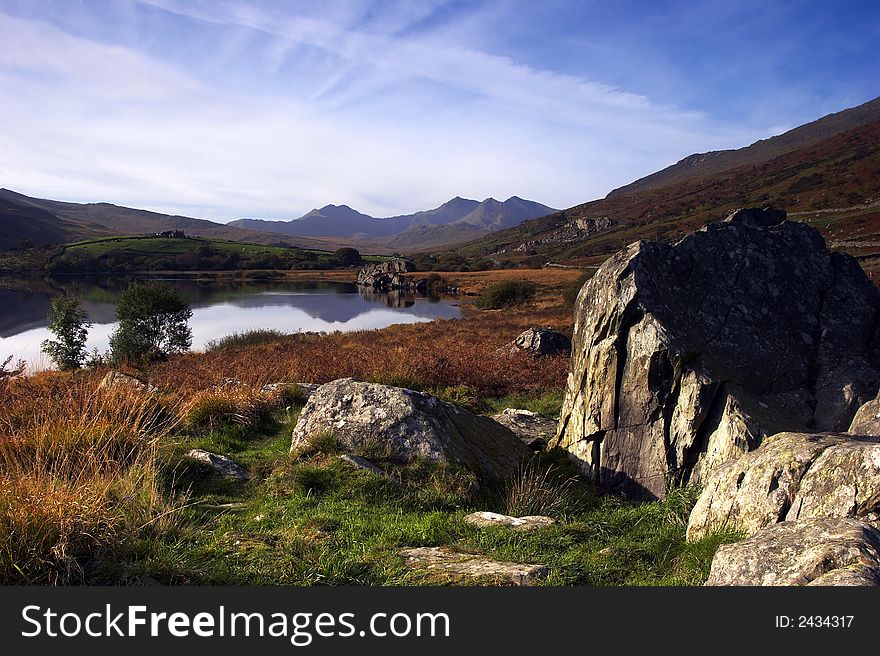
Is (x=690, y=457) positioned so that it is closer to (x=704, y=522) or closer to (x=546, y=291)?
(x=704, y=522)

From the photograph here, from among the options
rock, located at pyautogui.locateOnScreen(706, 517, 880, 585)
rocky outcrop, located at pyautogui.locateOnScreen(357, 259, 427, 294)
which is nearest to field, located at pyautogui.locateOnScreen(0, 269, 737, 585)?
rock, located at pyautogui.locateOnScreen(706, 517, 880, 585)

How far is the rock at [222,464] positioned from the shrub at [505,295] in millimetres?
56069

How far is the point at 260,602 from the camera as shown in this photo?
4180 millimetres

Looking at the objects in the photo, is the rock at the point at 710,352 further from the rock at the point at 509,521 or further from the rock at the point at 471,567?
the rock at the point at 471,567

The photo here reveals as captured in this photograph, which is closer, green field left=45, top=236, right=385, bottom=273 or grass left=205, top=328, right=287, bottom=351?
grass left=205, top=328, right=287, bottom=351

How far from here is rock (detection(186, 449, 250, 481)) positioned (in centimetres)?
839

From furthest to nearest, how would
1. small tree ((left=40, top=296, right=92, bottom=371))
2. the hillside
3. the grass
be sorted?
the hillside → the grass → small tree ((left=40, top=296, right=92, bottom=371))

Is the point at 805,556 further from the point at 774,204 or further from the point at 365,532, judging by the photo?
the point at 774,204

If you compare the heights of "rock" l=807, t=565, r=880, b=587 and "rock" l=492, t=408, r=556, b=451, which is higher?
"rock" l=807, t=565, r=880, b=587

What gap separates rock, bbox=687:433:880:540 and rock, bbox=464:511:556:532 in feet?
5.72

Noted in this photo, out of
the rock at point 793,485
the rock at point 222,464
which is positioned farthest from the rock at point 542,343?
the rock at point 793,485

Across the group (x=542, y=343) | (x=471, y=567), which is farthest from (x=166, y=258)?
(x=471, y=567)

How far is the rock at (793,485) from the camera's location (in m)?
4.89

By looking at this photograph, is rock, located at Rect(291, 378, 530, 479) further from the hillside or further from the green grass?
the hillside
